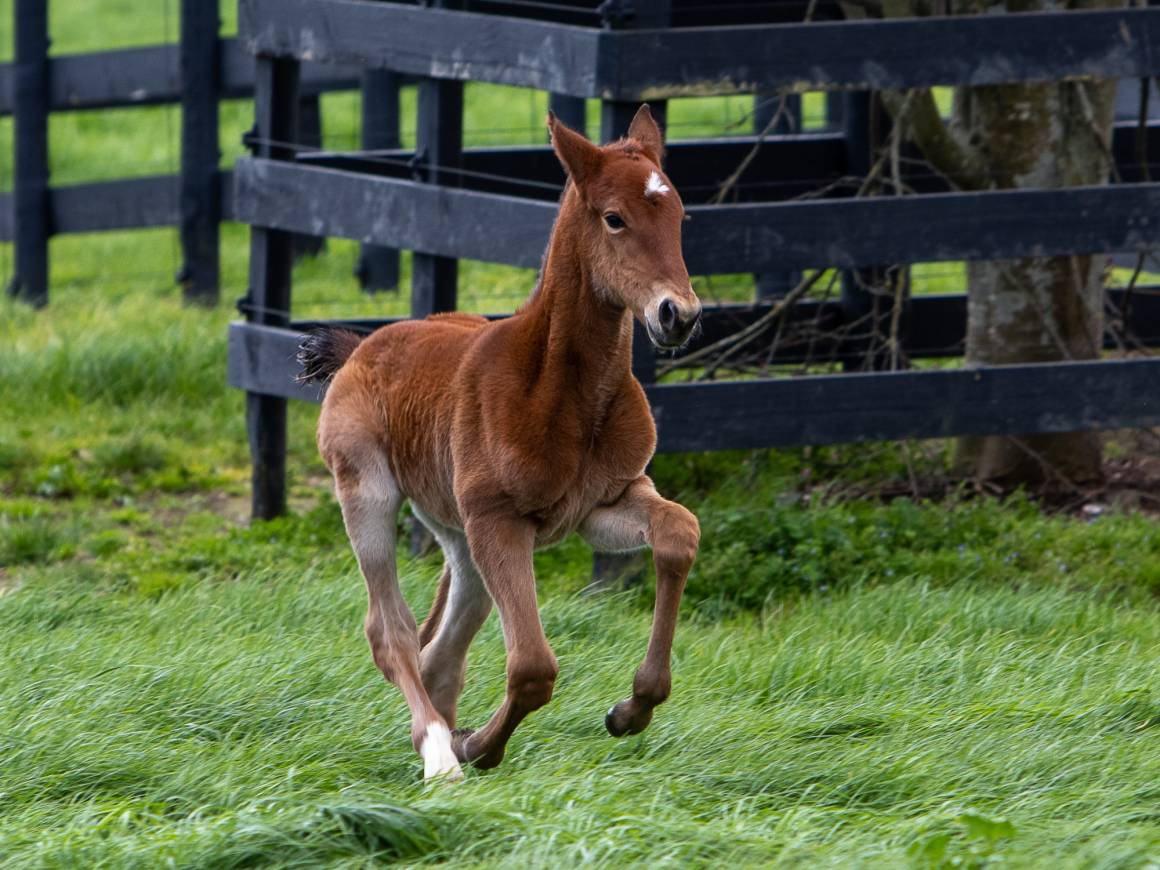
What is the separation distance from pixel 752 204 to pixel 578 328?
2.01 m

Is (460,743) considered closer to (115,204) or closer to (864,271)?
(864,271)

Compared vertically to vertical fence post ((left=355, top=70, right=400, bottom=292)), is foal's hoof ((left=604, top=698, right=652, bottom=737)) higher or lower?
lower

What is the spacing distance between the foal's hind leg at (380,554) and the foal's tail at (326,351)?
1.40ft

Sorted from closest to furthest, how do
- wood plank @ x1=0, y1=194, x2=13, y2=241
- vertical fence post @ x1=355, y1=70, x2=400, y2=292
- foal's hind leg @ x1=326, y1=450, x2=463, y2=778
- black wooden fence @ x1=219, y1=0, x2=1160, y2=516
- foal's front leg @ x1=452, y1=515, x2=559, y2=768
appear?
1. foal's front leg @ x1=452, y1=515, x2=559, y2=768
2. foal's hind leg @ x1=326, y1=450, x2=463, y2=778
3. black wooden fence @ x1=219, y1=0, x2=1160, y2=516
4. vertical fence post @ x1=355, y1=70, x2=400, y2=292
5. wood plank @ x1=0, y1=194, x2=13, y2=241

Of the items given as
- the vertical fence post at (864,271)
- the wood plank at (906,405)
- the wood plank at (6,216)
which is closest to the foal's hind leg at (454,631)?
the wood plank at (906,405)

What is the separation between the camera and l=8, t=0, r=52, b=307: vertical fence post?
11266 millimetres

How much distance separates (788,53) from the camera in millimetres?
6000

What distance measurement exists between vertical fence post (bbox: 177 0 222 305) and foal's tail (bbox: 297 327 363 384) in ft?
20.5

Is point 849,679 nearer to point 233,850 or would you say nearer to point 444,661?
point 444,661

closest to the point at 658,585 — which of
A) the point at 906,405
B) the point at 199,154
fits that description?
the point at 906,405

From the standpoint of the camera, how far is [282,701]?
Answer: 14.9ft

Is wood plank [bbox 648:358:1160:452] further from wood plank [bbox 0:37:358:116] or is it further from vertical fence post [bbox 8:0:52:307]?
vertical fence post [bbox 8:0:52:307]

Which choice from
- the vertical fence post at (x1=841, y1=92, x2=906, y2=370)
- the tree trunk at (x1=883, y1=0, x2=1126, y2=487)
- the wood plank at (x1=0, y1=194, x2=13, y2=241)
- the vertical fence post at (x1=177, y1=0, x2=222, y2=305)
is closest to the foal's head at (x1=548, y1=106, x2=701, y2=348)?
the tree trunk at (x1=883, y1=0, x2=1126, y2=487)

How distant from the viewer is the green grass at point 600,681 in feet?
11.5
